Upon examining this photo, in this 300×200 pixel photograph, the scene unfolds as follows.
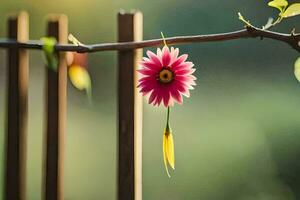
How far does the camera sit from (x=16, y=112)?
1.07 m

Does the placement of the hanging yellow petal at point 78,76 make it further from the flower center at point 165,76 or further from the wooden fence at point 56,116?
the flower center at point 165,76

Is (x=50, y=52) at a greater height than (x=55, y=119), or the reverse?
(x=50, y=52)

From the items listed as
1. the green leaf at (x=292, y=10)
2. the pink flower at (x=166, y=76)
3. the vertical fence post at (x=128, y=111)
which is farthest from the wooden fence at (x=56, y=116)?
the green leaf at (x=292, y=10)

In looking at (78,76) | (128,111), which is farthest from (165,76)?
(78,76)

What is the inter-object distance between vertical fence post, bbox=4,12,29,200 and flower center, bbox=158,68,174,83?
359 mm

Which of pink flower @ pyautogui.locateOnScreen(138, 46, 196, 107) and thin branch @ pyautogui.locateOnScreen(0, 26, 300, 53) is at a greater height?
thin branch @ pyautogui.locateOnScreen(0, 26, 300, 53)

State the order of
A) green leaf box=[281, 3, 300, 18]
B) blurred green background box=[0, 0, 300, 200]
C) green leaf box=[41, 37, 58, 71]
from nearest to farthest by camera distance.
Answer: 1. green leaf box=[281, 3, 300, 18]
2. green leaf box=[41, 37, 58, 71]
3. blurred green background box=[0, 0, 300, 200]

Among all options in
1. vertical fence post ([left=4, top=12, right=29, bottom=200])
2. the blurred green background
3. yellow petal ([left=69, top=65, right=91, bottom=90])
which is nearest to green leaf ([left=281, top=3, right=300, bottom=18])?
the blurred green background

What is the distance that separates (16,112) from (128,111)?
254mm

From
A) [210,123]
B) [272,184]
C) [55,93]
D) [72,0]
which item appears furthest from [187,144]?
[72,0]

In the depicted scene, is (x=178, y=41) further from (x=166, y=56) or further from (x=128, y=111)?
Result: (x=128, y=111)

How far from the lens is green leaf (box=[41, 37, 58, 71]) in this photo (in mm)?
971

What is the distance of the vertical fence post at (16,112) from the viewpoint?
1063mm

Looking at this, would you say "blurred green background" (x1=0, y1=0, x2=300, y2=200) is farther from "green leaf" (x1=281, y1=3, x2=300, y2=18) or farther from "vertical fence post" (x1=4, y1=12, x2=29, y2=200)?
"green leaf" (x1=281, y1=3, x2=300, y2=18)
